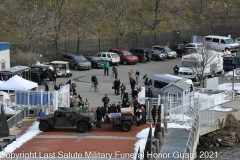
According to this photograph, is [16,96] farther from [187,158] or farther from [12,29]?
[12,29]

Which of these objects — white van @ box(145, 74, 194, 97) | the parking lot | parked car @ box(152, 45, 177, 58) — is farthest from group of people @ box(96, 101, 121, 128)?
Result: parked car @ box(152, 45, 177, 58)

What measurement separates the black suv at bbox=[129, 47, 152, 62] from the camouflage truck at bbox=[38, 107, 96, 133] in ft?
88.6

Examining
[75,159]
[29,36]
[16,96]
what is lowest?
[75,159]

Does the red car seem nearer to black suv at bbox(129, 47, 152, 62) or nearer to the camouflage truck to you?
black suv at bbox(129, 47, 152, 62)

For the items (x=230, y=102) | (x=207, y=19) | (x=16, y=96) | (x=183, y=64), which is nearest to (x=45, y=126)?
(x=16, y=96)

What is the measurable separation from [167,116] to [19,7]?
35.1m

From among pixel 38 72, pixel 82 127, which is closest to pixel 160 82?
pixel 82 127

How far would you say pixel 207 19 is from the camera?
7650 cm

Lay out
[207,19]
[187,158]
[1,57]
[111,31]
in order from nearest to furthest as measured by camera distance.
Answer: [187,158] < [1,57] < [111,31] < [207,19]

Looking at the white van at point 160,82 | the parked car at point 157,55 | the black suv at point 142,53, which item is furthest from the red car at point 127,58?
the white van at point 160,82

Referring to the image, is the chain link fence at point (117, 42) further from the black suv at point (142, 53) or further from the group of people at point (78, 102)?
the group of people at point (78, 102)

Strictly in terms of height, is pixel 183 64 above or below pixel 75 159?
above

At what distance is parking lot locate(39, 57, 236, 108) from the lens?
37969 mm

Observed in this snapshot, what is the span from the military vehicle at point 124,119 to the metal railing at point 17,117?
5.74 meters
